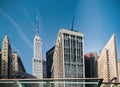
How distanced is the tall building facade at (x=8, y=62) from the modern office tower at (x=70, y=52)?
12.2 feet

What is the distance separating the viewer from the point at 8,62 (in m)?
30.2

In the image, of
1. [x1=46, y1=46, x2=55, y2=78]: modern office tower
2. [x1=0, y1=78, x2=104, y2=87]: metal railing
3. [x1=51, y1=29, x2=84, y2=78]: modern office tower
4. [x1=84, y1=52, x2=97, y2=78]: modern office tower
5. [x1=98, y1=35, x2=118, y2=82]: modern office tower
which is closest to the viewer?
[x1=0, y1=78, x2=104, y2=87]: metal railing

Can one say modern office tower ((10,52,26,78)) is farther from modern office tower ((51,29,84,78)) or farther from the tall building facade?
modern office tower ((51,29,84,78))

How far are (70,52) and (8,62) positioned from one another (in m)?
6.73

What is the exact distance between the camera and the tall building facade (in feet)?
93.0

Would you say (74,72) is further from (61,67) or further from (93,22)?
(93,22)

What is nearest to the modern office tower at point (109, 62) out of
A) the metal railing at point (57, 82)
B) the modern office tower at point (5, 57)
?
A: the modern office tower at point (5, 57)

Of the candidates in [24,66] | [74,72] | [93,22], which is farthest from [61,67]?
[93,22]

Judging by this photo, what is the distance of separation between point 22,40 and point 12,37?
0.93 metres

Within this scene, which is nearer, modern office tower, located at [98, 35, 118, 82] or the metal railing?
the metal railing

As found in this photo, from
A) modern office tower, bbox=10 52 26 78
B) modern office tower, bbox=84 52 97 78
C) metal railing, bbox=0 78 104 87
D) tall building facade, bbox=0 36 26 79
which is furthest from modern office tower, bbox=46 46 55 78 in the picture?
metal railing, bbox=0 78 104 87

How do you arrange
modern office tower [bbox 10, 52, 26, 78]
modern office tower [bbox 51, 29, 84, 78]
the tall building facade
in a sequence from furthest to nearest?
1. modern office tower [bbox 51, 29, 84, 78]
2. modern office tower [bbox 10, 52, 26, 78]
3. the tall building facade

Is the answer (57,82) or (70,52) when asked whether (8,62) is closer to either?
(70,52)

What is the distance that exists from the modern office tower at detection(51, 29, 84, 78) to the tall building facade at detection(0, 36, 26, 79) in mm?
3723
